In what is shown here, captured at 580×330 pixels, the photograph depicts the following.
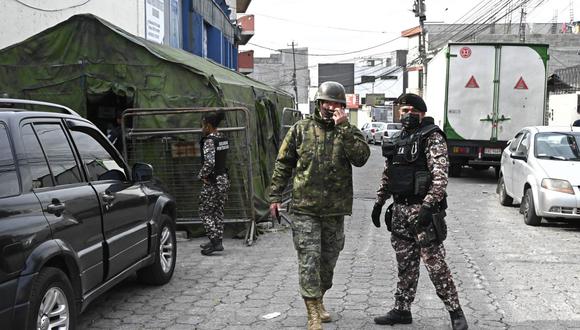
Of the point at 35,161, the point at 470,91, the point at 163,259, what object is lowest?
the point at 163,259

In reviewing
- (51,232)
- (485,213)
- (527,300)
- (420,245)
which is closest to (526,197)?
(485,213)

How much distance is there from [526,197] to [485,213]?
1.22 meters

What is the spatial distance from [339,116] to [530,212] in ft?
20.6

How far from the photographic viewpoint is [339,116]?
4629mm

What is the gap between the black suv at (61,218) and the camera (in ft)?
11.4

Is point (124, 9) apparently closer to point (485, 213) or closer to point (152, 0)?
point (152, 0)

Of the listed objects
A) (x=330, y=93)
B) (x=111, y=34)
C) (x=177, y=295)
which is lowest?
(x=177, y=295)

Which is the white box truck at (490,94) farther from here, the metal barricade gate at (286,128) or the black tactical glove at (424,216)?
the black tactical glove at (424,216)

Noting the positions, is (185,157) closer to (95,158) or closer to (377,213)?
(95,158)

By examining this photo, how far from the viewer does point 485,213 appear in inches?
442

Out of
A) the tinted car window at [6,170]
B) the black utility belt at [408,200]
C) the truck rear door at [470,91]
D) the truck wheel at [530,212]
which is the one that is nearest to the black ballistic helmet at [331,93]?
the black utility belt at [408,200]

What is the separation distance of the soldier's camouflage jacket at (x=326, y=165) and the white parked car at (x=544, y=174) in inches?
221

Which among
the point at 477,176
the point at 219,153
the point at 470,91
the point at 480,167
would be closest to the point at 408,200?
the point at 219,153

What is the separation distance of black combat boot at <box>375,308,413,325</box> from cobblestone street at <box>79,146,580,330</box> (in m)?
0.09
